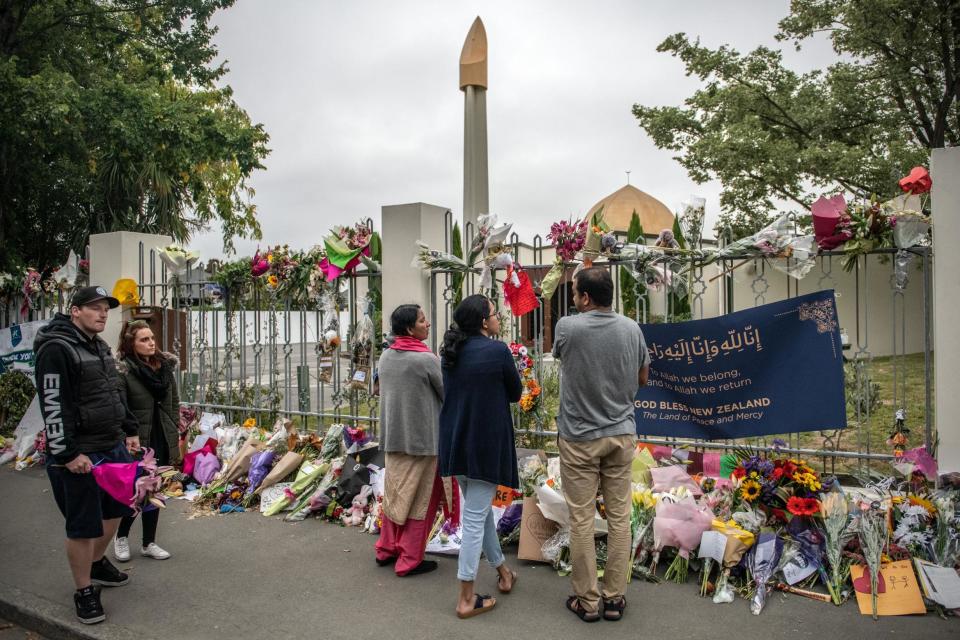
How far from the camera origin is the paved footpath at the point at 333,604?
11.7ft

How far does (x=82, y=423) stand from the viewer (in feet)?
12.1

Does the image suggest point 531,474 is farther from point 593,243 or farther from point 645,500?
point 593,243

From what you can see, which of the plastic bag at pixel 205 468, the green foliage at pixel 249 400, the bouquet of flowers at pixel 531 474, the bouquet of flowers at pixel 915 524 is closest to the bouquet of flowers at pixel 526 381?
the bouquet of flowers at pixel 531 474

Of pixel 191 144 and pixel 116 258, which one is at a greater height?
pixel 191 144

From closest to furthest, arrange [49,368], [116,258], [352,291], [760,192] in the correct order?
[49,368]
[352,291]
[116,258]
[760,192]

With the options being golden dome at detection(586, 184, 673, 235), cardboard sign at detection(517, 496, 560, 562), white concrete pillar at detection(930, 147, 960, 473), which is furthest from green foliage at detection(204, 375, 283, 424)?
golden dome at detection(586, 184, 673, 235)

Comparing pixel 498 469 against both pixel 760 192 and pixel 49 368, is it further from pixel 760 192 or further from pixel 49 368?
pixel 760 192

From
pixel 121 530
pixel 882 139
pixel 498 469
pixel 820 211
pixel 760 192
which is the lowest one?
pixel 121 530

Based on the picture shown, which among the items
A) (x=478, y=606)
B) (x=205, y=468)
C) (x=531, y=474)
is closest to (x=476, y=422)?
(x=478, y=606)

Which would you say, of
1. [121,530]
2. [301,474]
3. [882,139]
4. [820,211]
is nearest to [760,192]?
[882,139]

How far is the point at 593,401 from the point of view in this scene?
3.56 metres

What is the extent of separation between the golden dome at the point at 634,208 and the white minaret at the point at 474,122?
9.62 metres

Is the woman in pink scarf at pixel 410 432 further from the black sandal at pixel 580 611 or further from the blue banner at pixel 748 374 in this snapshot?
the blue banner at pixel 748 374

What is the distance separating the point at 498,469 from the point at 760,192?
12.8 metres
